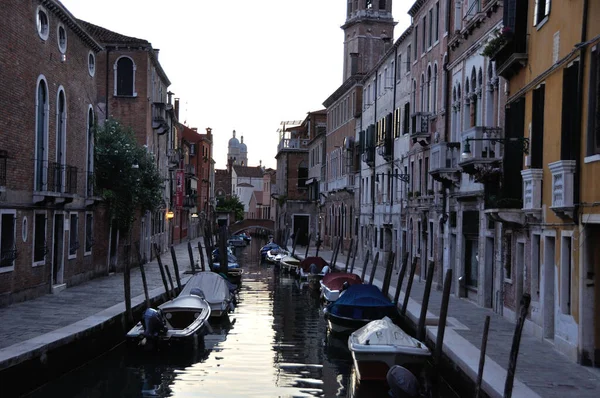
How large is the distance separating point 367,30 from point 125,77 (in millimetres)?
16627

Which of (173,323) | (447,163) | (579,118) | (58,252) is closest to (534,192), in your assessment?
(579,118)

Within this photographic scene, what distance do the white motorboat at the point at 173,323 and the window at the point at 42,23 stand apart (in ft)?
22.4

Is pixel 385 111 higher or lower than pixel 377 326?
higher

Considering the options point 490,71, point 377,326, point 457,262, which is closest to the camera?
point 377,326

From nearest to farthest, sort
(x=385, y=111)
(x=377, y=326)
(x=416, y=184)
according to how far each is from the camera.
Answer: (x=377, y=326), (x=416, y=184), (x=385, y=111)

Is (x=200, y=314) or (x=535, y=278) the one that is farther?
(x=200, y=314)

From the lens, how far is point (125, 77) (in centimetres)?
→ 3322

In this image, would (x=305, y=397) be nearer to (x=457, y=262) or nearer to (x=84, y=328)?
(x=84, y=328)

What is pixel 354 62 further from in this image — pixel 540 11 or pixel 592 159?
pixel 592 159

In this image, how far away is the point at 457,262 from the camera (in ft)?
70.3

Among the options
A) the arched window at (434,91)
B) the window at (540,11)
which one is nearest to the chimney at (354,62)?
the arched window at (434,91)

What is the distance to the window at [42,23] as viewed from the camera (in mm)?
18328

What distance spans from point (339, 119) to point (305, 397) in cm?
3579

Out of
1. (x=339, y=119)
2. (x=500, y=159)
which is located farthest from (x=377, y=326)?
(x=339, y=119)
